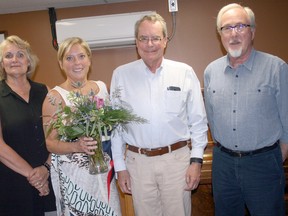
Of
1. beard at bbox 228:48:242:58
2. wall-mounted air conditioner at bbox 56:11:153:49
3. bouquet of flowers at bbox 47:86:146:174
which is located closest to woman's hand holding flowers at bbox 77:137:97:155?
bouquet of flowers at bbox 47:86:146:174

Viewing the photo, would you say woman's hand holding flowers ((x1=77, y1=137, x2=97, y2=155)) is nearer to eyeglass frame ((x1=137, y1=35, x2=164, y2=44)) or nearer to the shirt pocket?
the shirt pocket

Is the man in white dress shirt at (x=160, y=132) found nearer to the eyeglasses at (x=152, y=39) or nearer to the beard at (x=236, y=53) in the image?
the eyeglasses at (x=152, y=39)

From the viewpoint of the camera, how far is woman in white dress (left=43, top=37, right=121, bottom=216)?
6.33 ft

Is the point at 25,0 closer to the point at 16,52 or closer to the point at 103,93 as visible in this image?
the point at 16,52

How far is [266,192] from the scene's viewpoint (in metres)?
1.85

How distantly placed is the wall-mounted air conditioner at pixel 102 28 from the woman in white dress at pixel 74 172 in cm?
90

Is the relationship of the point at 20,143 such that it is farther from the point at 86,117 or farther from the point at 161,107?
the point at 161,107

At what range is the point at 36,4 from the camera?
2947mm

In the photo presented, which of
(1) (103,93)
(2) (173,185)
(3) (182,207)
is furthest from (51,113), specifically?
(3) (182,207)

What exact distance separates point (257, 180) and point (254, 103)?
1.55 ft

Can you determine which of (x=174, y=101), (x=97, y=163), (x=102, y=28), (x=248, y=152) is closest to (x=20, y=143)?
(x=97, y=163)

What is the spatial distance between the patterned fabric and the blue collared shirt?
83cm

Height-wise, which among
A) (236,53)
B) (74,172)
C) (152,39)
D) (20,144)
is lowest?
(74,172)

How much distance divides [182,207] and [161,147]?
408mm
